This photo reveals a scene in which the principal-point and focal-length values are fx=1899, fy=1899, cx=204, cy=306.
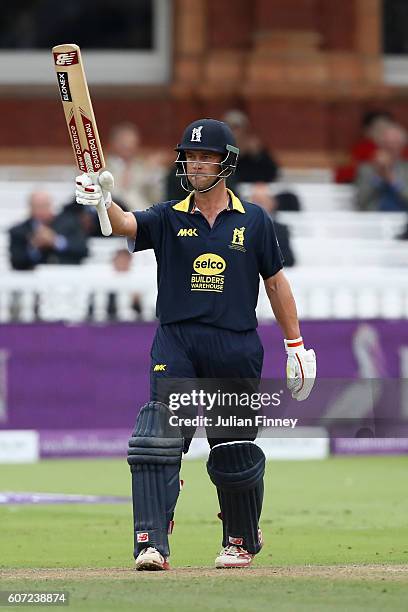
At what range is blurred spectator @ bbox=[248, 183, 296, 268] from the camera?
17516 mm

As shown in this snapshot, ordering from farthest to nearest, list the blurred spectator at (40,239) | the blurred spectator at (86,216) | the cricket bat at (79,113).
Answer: the blurred spectator at (86,216) < the blurred spectator at (40,239) < the cricket bat at (79,113)

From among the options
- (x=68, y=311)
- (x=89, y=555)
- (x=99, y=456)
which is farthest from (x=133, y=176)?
(x=89, y=555)

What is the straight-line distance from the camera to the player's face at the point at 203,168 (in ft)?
30.8

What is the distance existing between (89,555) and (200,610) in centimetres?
274

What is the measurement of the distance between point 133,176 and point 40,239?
5.34 feet

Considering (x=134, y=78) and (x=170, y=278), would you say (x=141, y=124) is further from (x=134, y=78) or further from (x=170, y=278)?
(x=170, y=278)

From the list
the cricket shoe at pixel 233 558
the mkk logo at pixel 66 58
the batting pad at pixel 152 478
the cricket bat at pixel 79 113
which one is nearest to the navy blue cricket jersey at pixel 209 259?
the cricket bat at pixel 79 113

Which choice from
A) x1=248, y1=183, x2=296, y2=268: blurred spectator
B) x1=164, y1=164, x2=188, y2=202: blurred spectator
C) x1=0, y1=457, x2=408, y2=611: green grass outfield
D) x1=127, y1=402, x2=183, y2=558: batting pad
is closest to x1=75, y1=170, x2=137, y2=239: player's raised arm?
x1=127, y1=402, x2=183, y2=558: batting pad

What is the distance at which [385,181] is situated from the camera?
2070 centimetres

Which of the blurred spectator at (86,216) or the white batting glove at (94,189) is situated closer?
the white batting glove at (94,189)

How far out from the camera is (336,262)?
19953 mm

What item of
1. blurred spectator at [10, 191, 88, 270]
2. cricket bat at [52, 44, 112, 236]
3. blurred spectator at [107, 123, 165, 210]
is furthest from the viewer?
blurred spectator at [107, 123, 165, 210]

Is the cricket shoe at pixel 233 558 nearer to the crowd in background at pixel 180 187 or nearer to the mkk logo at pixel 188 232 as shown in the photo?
the mkk logo at pixel 188 232

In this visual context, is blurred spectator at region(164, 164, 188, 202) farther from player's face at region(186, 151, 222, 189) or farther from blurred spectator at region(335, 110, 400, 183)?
player's face at region(186, 151, 222, 189)
